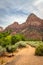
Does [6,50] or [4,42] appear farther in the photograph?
[4,42]

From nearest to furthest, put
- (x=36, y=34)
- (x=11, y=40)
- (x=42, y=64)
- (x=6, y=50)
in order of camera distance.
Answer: (x=42, y=64)
(x=6, y=50)
(x=11, y=40)
(x=36, y=34)

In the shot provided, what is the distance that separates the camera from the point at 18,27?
116312 mm

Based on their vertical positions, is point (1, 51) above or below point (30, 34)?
below

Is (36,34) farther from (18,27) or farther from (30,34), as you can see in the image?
(18,27)

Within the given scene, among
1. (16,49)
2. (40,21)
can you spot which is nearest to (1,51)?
(16,49)

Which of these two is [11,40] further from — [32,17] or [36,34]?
[32,17]

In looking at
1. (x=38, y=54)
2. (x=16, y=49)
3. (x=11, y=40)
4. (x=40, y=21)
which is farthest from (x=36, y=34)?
(x=38, y=54)

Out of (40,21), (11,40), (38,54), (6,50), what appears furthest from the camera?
(40,21)

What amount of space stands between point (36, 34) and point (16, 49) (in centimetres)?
5543

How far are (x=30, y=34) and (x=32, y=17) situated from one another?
98.5 feet

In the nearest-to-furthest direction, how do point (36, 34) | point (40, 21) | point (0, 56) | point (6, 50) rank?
point (0, 56)
point (6, 50)
point (36, 34)
point (40, 21)

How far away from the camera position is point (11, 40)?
38.3 metres

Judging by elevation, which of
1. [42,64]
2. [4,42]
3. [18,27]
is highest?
[18,27]

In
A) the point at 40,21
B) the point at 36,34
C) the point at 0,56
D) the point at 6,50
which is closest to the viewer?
the point at 0,56
